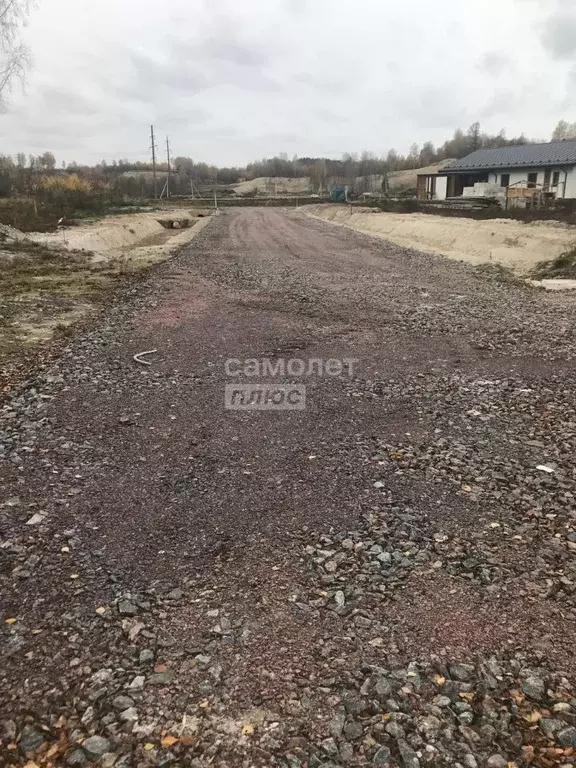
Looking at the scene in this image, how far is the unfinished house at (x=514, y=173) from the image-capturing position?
42.9 meters

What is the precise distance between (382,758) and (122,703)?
129 cm

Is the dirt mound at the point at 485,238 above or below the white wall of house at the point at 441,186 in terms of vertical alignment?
below

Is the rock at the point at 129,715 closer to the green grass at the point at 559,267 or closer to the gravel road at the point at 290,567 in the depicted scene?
the gravel road at the point at 290,567

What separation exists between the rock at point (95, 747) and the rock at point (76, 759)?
0.06 ft

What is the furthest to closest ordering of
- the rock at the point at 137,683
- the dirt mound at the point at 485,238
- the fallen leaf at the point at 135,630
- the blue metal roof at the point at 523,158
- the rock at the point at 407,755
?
the blue metal roof at the point at 523,158 < the dirt mound at the point at 485,238 < the fallen leaf at the point at 135,630 < the rock at the point at 137,683 < the rock at the point at 407,755

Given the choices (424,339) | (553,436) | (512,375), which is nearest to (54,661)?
(553,436)

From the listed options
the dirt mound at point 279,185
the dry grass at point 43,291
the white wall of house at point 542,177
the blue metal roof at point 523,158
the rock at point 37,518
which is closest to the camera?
the rock at point 37,518

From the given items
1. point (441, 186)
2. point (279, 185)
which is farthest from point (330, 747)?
point (279, 185)

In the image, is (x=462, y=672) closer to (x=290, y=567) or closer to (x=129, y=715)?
(x=290, y=567)

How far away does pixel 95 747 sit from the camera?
265cm

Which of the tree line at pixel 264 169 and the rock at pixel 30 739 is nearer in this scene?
the rock at pixel 30 739

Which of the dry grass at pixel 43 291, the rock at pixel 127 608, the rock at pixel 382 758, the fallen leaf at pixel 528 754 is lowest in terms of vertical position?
the fallen leaf at pixel 528 754

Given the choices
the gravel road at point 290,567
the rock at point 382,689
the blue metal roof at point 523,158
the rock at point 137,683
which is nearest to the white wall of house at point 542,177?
the blue metal roof at point 523,158

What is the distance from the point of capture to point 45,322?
11.5 metres
